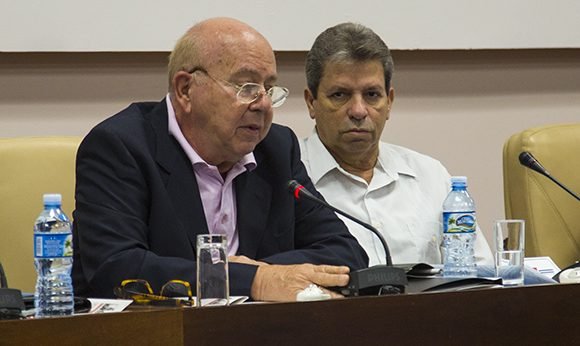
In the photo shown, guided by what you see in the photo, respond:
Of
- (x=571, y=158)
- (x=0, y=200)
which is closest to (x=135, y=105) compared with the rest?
(x=0, y=200)

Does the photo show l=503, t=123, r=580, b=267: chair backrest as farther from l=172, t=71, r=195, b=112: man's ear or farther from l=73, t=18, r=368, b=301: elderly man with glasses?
l=172, t=71, r=195, b=112: man's ear

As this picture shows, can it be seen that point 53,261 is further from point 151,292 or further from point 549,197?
point 549,197

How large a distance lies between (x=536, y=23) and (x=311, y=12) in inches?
37.6

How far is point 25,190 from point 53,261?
804 millimetres

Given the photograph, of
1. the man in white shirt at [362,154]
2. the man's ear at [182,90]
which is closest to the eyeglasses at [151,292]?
the man's ear at [182,90]

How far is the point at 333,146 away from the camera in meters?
3.41

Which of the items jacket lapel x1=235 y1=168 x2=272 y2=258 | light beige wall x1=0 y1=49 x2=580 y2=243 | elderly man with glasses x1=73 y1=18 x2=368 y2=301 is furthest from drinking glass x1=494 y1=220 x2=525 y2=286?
light beige wall x1=0 y1=49 x2=580 y2=243

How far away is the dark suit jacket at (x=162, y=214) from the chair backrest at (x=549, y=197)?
A: 2.64 feet

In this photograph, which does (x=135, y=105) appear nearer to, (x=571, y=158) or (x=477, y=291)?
(x=477, y=291)

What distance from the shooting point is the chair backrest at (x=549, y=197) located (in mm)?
3406

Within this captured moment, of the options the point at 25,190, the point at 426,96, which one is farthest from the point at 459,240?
the point at 426,96

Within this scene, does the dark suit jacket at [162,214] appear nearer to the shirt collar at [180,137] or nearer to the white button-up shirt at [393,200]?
the shirt collar at [180,137]

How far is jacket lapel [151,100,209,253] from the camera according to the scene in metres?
2.63

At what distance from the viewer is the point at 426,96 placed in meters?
4.15
